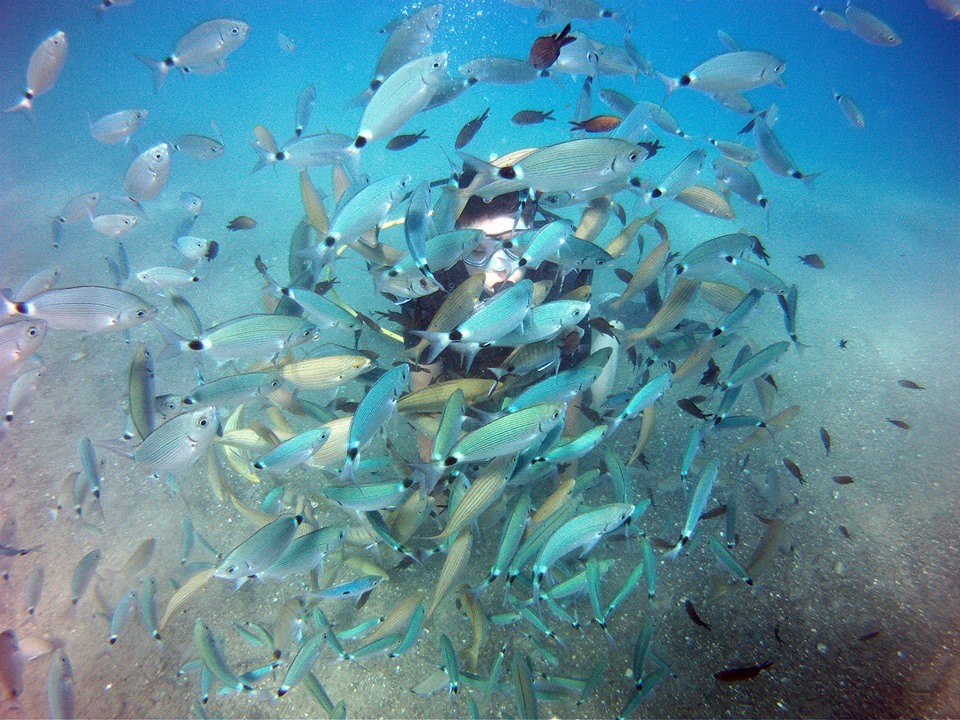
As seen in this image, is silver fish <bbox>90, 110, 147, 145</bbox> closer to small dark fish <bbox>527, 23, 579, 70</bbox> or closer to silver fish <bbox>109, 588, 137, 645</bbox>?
small dark fish <bbox>527, 23, 579, 70</bbox>

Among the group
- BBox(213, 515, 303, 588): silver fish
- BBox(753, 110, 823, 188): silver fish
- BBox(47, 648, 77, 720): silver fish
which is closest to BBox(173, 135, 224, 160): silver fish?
BBox(213, 515, 303, 588): silver fish

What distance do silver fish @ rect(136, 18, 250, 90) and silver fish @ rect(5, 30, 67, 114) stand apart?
115cm

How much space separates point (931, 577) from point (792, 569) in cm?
99

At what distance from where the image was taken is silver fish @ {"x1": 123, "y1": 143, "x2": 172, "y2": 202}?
14.9ft

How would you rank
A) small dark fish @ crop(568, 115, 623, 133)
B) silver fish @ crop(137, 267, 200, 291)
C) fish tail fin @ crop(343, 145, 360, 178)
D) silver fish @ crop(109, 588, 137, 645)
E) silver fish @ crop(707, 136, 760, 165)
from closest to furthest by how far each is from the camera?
fish tail fin @ crop(343, 145, 360, 178), silver fish @ crop(109, 588, 137, 645), small dark fish @ crop(568, 115, 623, 133), silver fish @ crop(137, 267, 200, 291), silver fish @ crop(707, 136, 760, 165)

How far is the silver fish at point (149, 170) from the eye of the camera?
4535 mm

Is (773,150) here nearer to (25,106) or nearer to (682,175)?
(682,175)

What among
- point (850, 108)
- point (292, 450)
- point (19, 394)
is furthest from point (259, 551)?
point (850, 108)

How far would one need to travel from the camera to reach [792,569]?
10.7ft

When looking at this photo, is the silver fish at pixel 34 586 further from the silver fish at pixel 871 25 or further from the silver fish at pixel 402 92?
the silver fish at pixel 871 25

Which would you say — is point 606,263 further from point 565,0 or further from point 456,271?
point 565,0

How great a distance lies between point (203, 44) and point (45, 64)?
1907 millimetres

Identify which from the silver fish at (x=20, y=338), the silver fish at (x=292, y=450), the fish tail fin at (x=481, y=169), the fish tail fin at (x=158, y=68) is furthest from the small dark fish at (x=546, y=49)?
the silver fish at (x=20, y=338)

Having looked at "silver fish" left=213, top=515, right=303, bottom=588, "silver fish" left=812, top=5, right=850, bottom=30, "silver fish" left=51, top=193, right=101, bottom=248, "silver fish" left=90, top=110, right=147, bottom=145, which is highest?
"silver fish" left=812, top=5, right=850, bottom=30
